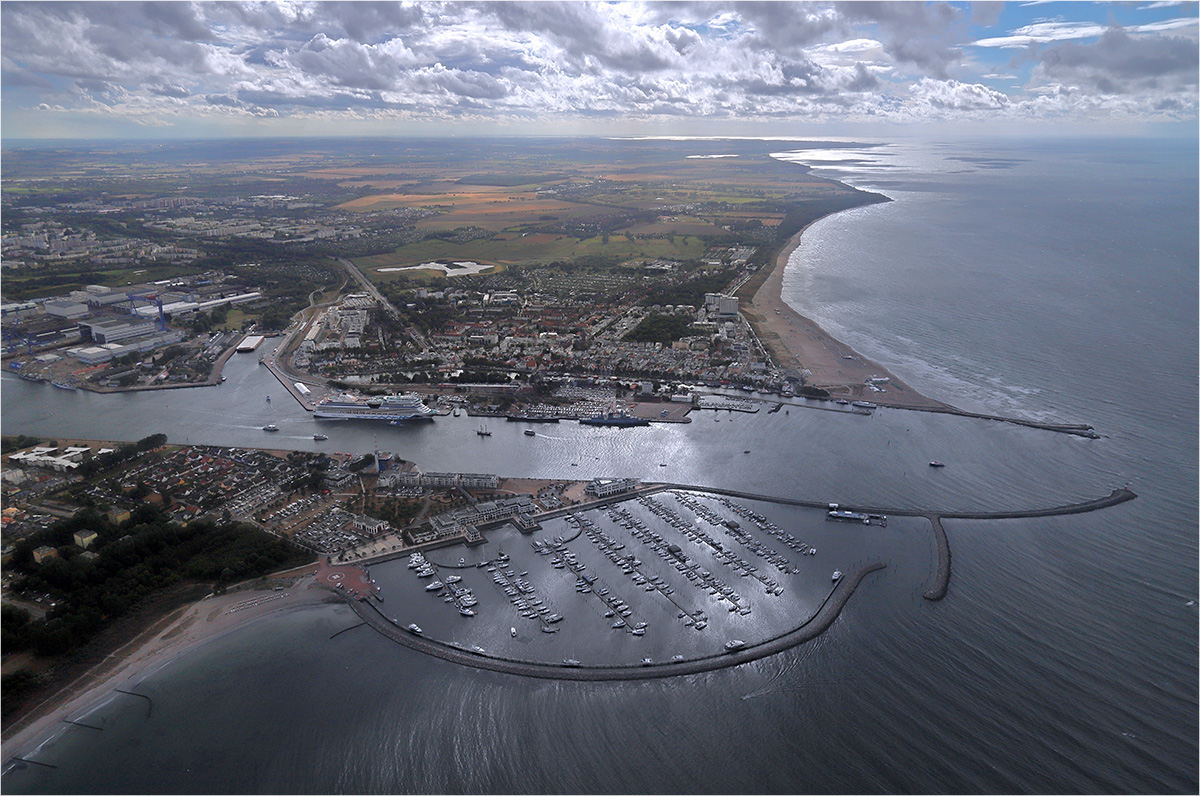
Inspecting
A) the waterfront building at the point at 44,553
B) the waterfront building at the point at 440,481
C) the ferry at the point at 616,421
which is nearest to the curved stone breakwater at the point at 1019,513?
the ferry at the point at 616,421

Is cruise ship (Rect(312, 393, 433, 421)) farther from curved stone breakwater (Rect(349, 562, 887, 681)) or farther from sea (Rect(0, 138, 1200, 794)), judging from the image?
curved stone breakwater (Rect(349, 562, 887, 681))

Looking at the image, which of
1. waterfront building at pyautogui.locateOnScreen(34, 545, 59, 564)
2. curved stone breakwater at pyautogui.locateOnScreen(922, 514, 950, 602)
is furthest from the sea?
waterfront building at pyautogui.locateOnScreen(34, 545, 59, 564)

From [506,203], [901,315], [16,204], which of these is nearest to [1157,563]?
[901,315]

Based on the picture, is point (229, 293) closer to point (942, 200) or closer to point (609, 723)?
point (609, 723)

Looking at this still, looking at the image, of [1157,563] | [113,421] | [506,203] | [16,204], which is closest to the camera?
[1157,563]

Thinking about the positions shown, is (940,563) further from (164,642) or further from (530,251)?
(530,251)

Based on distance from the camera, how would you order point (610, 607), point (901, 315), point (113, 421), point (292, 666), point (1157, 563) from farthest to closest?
point (901, 315), point (113, 421), point (1157, 563), point (610, 607), point (292, 666)
